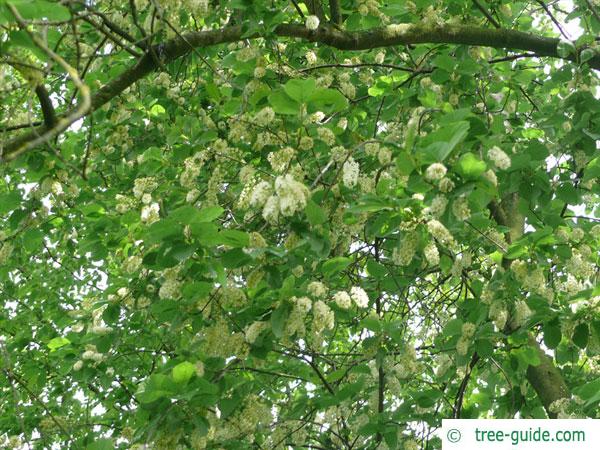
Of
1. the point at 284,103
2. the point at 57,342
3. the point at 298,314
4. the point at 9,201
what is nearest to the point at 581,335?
the point at 298,314

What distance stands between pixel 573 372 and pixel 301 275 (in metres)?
2.51

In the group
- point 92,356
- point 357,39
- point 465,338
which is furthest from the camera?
point 92,356

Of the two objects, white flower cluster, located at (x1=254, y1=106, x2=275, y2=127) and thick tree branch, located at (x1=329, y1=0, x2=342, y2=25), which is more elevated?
thick tree branch, located at (x1=329, y1=0, x2=342, y2=25)

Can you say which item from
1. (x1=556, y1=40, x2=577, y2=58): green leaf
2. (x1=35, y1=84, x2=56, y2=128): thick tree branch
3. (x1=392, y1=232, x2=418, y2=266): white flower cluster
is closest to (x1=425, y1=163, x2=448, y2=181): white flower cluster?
(x1=392, y1=232, x2=418, y2=266): white flower cluster

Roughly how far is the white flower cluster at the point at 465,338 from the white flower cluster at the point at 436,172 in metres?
1.20

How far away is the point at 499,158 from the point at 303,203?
0.67 meters

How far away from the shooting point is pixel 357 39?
3.47m

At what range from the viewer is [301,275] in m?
2.99

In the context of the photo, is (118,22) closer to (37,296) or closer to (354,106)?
(354,106)

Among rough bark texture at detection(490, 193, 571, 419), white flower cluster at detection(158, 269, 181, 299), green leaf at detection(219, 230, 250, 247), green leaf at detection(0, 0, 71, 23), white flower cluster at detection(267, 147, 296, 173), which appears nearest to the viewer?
green leaf at detection(0, 0, 71, 23)

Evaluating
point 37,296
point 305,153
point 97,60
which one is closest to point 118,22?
point 97,60

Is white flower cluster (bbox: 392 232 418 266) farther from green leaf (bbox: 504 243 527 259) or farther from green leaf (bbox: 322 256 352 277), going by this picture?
green leaf (bbox: 504 243 527 259)

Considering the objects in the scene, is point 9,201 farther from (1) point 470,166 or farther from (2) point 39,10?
(1) point 470,166

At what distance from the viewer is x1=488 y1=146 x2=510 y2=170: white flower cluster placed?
92.7 inches
